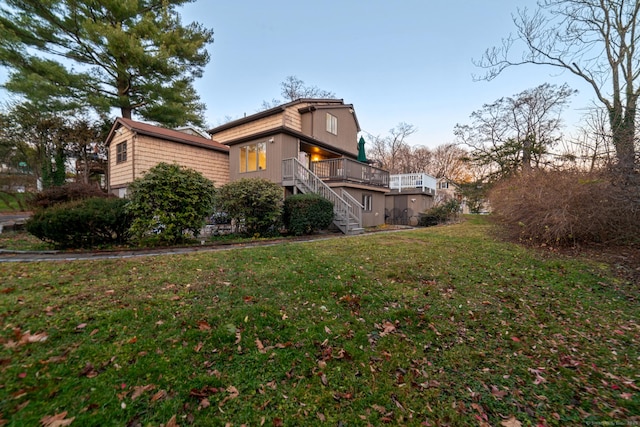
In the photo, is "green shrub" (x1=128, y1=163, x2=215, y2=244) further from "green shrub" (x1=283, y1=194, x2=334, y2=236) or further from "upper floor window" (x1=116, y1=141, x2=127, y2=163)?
"upper floor window" (x1=116, y1=141, x2=127, y2=163)

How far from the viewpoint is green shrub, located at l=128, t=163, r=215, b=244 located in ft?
22.6

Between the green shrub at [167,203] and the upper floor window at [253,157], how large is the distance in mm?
6266

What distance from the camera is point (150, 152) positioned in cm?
1278

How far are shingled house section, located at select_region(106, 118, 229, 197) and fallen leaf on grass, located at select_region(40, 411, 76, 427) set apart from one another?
38.4ft

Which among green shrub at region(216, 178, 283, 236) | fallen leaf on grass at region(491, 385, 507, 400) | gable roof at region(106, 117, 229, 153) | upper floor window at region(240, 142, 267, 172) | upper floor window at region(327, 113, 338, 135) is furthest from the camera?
upper floor window at region(327, 113, 338, 135)

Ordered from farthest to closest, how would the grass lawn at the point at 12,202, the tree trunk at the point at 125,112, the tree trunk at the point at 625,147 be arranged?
the tree trunk at the point at 125,112
the grass lawn at the point at 12,202
the tree trunk at the point at 625,147

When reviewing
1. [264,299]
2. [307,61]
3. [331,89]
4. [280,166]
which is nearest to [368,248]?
[264,299]

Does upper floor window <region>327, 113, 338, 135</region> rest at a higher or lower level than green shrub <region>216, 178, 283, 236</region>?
higher

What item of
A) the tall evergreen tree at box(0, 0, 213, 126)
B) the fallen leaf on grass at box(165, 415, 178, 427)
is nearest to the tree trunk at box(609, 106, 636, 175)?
the fallen leaf on grass at box(165, 415, 178, 427)

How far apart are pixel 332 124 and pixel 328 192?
6493 mm

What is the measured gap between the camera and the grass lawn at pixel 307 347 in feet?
6.63

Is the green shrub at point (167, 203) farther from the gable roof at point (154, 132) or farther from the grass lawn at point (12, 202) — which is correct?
the grass lawn at point (12, 202)

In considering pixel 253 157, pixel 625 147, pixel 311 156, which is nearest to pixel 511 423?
pixel 625 147

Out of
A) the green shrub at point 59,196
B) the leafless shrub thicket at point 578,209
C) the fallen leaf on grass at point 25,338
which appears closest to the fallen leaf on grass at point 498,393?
the fallen leaf on grass at point 25,338
